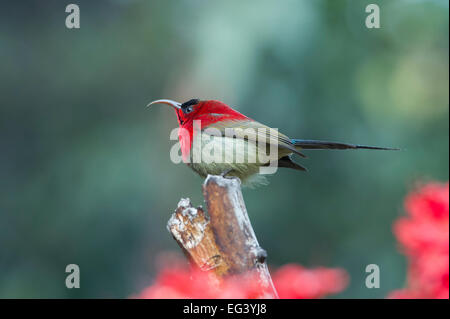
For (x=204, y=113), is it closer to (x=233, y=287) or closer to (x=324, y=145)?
(x=324, y=145)

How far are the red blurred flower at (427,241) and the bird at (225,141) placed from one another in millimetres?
624

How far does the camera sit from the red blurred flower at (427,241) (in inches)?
86.6

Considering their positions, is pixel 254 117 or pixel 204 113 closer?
pixel 204 113

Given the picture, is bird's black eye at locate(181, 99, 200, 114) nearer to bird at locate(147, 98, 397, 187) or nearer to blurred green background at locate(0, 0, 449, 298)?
bird at locate(147, 98, 397, 187)

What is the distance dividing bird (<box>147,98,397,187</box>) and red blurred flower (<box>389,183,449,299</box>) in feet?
2.05

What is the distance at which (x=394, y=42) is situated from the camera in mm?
6176

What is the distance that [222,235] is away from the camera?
1.81 meters

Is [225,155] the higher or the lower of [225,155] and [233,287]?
the higher

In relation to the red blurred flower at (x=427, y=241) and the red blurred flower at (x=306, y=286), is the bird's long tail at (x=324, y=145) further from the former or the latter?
the red blurred flower at (x=306, y=286)

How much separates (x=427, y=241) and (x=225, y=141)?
1.11 meters

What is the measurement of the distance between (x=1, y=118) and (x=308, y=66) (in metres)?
3.36

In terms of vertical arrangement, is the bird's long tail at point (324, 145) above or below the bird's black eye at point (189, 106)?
below

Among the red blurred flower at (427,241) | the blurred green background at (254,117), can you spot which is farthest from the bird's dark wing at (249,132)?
the blurred green background at (254,117)

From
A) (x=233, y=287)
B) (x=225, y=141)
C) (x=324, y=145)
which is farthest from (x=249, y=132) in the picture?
(x=233, y=287)
